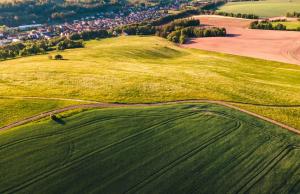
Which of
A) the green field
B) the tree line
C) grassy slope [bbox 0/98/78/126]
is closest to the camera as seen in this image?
grassy slope [bbox 0/98/78/126]

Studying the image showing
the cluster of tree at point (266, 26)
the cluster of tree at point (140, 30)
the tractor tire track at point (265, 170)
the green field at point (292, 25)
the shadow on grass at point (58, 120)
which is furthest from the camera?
the cluster of tree at point (140, 30)

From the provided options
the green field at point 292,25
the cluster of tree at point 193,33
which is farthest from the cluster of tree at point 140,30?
the green field at point 292,25

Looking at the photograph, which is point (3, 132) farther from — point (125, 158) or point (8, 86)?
point (8, 86)

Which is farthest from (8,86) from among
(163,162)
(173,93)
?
(163,162)

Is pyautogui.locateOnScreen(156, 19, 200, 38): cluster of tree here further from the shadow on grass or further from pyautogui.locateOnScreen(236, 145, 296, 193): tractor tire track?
pyautogui.locateOnScreen(236, 145, 296, 193): tractor tire track

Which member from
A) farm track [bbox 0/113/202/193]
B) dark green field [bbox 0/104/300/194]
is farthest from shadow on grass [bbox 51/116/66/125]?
farm track [bbox 0/113/202/193]

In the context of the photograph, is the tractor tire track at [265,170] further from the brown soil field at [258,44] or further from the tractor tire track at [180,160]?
the brown soil field at [258,44]
